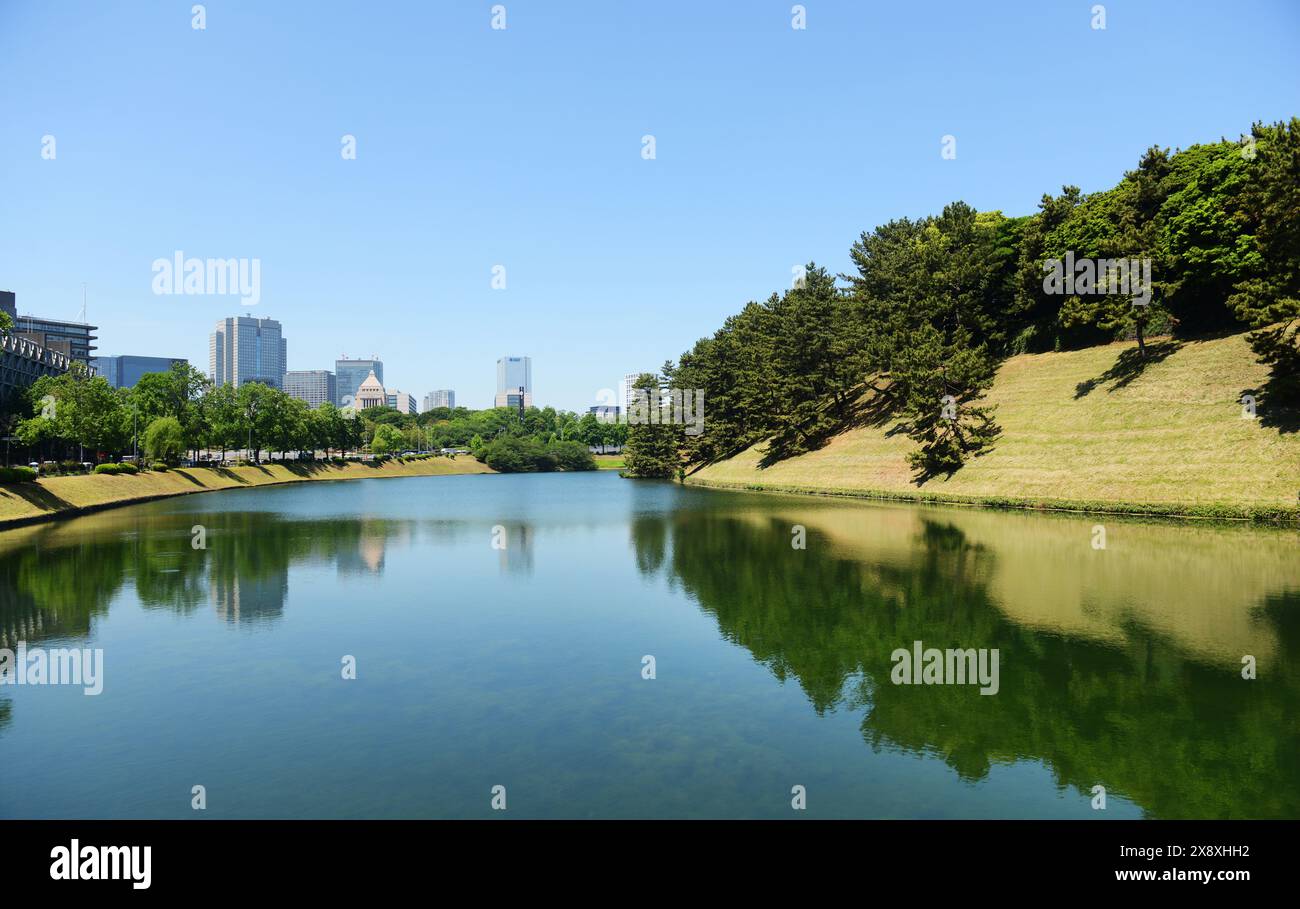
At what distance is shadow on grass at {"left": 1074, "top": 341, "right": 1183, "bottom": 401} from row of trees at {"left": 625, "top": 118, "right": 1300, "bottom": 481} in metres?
0.66

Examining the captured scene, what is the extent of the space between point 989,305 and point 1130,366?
2219 cm

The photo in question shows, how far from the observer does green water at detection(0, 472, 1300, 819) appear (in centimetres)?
1080

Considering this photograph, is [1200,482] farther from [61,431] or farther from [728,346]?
[61,431]

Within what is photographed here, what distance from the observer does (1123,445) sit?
52031 millimetres

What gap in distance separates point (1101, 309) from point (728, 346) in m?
Result: 54.3

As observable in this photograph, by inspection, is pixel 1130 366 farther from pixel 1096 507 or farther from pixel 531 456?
pixel 531 456

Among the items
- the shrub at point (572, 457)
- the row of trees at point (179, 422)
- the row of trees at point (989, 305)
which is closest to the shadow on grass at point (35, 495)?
the row of trees at point (179, 422)

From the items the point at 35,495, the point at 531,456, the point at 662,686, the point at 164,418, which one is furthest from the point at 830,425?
the point at 531,456

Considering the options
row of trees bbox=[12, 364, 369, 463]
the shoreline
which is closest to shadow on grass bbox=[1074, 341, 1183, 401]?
the shoreline

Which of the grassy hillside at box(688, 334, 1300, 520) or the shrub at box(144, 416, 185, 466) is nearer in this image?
the grassy hillside at box(688, 334, 1300, 520)
